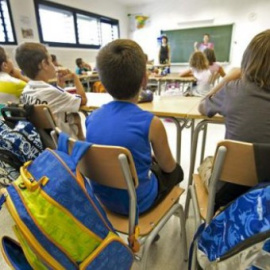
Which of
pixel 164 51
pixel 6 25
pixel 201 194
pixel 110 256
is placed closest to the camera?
pixel 110 256

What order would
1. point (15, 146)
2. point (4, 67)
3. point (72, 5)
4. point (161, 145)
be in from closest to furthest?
point (161, 145) → point (15, 146) → point (4, 67) → point (72, 5)

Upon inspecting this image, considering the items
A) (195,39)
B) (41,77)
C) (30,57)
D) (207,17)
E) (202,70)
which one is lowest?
(202,70)

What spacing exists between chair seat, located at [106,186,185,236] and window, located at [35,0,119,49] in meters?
4.17

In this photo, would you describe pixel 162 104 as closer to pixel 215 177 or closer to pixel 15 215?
pixel 215 177

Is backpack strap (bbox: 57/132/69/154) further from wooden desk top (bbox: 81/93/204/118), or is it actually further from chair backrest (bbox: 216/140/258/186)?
wooden desk top (bbox: 81/93/204/118)

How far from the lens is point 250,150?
1.96ft

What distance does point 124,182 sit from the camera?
2.26ft

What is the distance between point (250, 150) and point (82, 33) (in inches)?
264

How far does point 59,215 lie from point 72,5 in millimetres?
6406

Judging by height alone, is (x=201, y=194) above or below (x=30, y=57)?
below

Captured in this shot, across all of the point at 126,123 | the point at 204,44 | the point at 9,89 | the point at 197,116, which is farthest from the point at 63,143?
the point at 204,44

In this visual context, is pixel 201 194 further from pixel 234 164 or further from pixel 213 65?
pixel 213 65

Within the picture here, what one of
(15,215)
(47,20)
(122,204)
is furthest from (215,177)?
(47,20)

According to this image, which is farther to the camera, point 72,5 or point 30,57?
point 72,5
